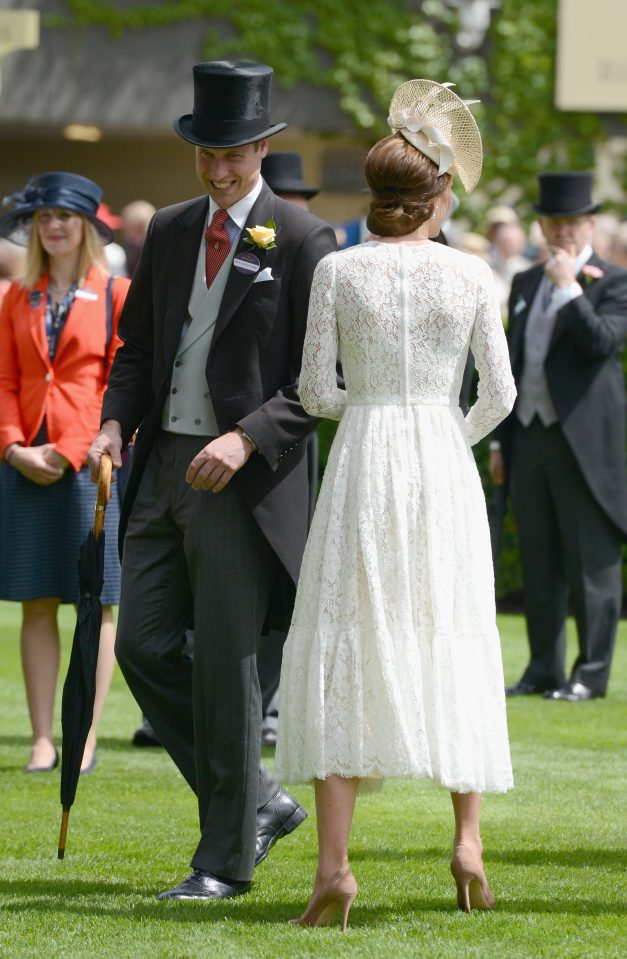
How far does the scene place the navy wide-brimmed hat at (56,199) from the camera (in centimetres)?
668

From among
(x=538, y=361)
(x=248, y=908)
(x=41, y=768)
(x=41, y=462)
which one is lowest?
(x=41, y=768)

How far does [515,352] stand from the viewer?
8781 millimetres

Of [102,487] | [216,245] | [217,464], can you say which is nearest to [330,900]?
[217,464]

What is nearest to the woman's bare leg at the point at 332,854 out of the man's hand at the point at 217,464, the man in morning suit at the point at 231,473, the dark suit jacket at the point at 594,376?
the man in morning suit at the point at 231,473

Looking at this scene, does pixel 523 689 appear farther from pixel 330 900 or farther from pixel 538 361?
pixel 330 900

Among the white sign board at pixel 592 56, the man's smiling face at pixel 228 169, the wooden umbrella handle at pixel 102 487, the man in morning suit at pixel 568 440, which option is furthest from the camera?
the white sign board at pixel 592 56

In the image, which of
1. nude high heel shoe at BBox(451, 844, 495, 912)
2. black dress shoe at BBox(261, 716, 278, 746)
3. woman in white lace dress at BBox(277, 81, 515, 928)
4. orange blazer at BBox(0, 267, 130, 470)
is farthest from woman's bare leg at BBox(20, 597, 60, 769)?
nude high heel shoe at BBox(451, 844, 495, 912)

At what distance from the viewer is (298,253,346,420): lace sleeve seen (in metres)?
4.41

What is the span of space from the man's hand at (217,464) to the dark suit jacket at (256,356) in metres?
0.07

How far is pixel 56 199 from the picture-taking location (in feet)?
21.9

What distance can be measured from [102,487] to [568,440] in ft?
13.7

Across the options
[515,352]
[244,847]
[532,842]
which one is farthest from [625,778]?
[515,352]

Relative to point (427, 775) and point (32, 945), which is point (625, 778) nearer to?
point (427, 775)

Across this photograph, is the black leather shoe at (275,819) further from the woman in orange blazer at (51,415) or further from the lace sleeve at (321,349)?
the woman in orange blazer at (51,415)
